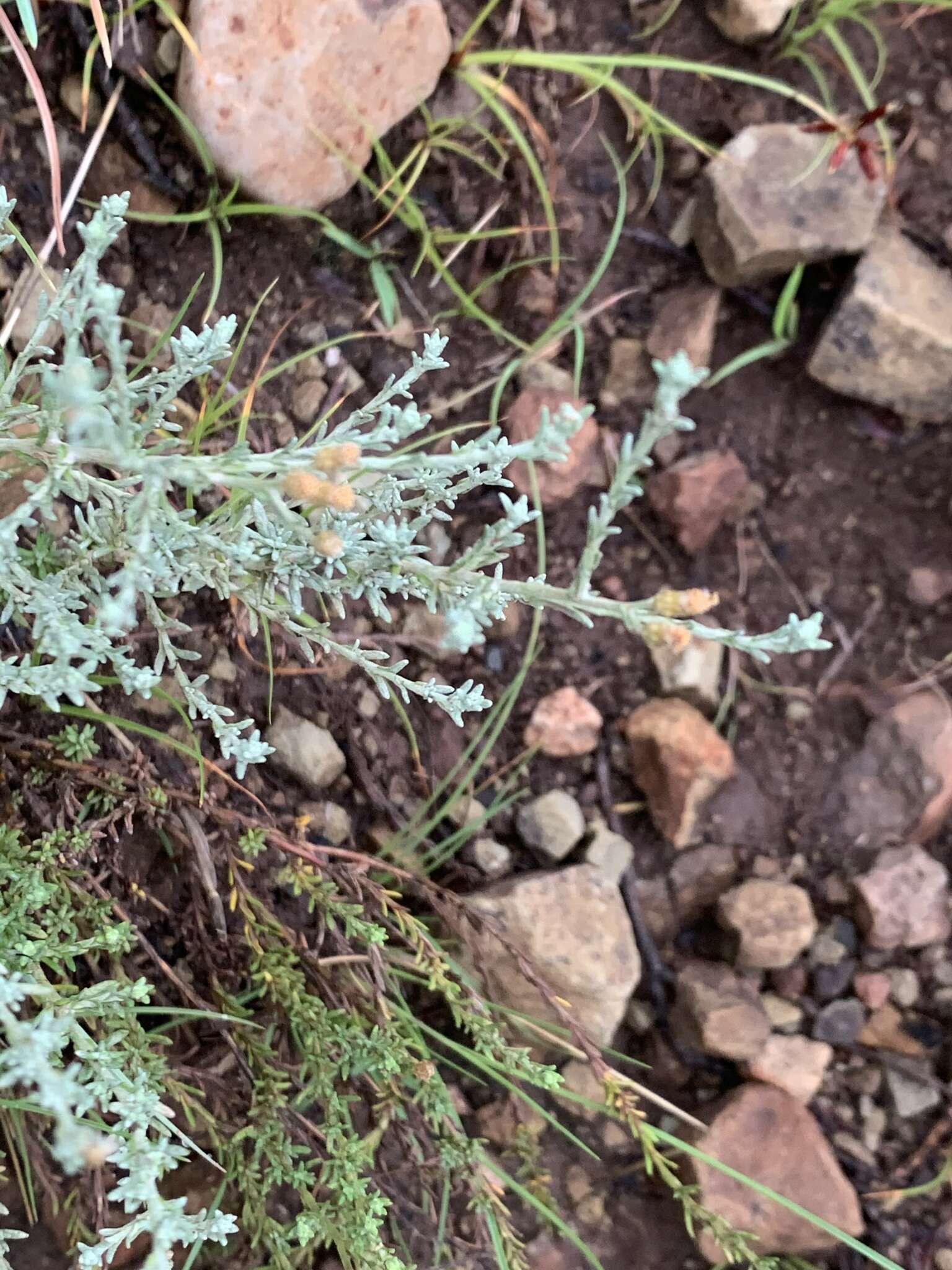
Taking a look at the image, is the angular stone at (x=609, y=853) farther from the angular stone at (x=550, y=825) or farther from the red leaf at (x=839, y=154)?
the red leaf at (x=839, y=154)

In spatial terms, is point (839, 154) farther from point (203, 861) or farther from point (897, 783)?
point (203, 861)

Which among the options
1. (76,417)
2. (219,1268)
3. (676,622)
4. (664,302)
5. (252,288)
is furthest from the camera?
(664,302)

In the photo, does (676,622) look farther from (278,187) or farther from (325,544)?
(278,187)

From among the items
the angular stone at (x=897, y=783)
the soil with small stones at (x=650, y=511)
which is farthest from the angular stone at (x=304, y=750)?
the angular stone at (x=897, y=783)

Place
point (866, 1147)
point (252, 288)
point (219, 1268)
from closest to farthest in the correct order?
point (219, 1268) < point (252, 288) < point (866, 1147)

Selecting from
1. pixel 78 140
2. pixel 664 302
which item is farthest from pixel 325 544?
pixel 664 302

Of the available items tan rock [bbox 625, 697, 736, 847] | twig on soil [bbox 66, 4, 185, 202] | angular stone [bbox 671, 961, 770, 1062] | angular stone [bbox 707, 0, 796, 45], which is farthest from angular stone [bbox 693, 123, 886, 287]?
angular stone [bbox 671, 961, 770, 1062]

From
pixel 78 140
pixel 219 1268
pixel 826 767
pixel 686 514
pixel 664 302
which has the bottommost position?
pixel 219 1268
